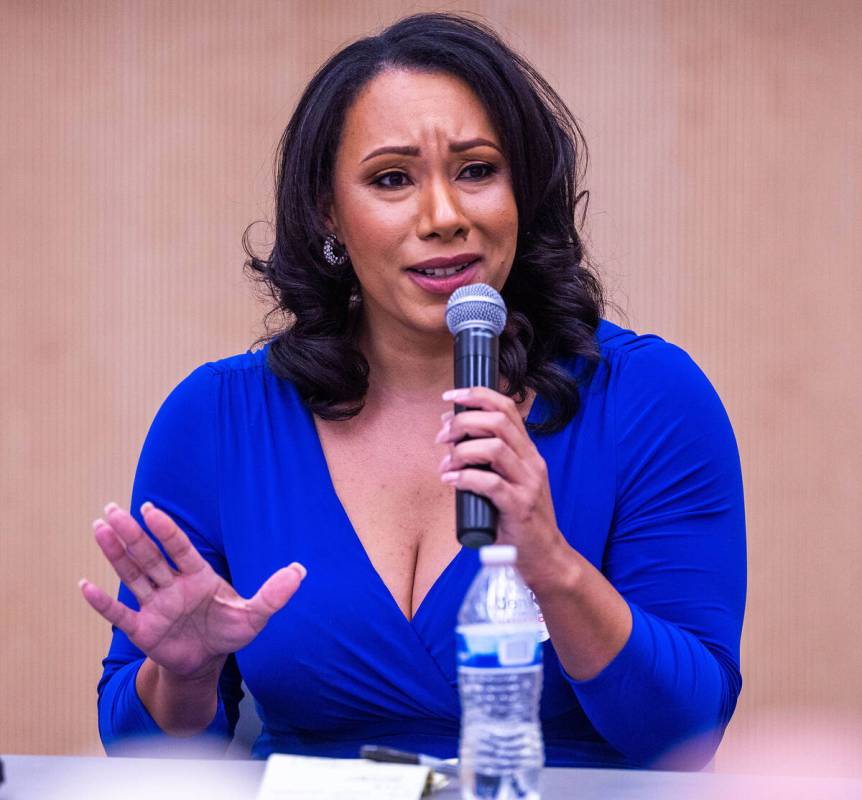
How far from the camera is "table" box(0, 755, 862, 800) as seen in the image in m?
1.08

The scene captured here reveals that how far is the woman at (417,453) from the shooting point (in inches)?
61.7

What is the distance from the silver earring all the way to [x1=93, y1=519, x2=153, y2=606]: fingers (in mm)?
721

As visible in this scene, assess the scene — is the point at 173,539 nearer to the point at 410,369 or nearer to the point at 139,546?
the point at 139,546

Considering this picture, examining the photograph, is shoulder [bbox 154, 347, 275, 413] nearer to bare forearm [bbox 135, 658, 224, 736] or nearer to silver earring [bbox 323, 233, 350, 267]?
silver earring [bbox 323, 233, 350, 267]

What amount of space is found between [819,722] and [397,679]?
6.82ft

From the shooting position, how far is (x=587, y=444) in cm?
172

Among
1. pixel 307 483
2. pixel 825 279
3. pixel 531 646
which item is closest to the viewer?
pixel 531 646

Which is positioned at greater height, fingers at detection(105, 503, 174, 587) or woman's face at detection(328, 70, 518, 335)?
woman's face at detection(328, 70, 518, 335)

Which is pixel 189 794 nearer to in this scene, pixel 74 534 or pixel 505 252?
pixel 505 252

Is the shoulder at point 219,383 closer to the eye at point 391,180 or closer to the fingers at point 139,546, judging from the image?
the eye at point 391,180

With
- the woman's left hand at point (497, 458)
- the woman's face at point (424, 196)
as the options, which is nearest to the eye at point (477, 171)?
the woman's face at point (424, 196)

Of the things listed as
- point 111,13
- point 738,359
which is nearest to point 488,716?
point 738,359

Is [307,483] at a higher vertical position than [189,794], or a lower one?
higher

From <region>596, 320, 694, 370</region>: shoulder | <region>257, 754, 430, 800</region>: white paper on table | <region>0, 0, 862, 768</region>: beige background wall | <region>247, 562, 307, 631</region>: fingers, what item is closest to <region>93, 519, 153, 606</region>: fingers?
<region>247, 562, 307, 631</region>: fingers
